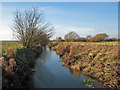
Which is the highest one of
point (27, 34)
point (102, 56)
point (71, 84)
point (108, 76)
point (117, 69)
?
point (27, 34)

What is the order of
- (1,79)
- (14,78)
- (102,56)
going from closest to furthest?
(1,79) → (14,78) → (102,56)

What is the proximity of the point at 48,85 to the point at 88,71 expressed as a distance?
15.8 ft

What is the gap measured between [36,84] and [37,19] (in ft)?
48.3

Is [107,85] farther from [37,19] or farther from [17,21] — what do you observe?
[17,21]

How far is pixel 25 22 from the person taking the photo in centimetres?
1828

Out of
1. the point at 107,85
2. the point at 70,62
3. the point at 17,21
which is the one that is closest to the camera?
the point at 107,85

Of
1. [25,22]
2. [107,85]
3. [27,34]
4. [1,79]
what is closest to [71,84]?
[107,85]

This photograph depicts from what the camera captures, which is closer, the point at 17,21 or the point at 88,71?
the point at 88,71

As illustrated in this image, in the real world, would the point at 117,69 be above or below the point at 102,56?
below

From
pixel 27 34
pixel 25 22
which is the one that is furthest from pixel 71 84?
pixel 25 22

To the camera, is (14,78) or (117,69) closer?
(14,78)

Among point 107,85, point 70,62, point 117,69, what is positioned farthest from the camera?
point 70,62

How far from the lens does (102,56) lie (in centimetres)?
1127

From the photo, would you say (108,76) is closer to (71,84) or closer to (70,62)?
(71,84)
